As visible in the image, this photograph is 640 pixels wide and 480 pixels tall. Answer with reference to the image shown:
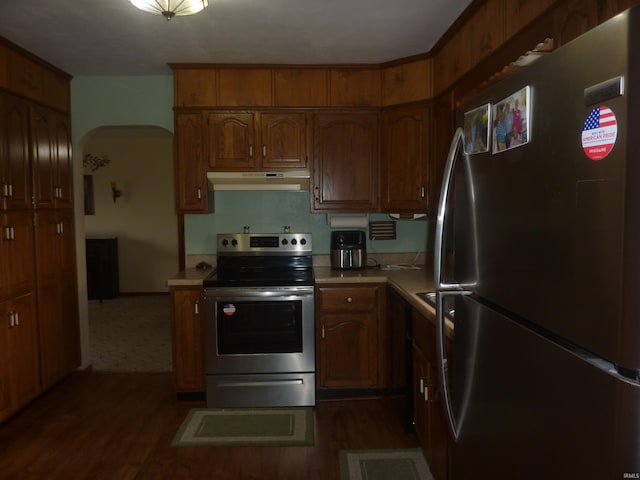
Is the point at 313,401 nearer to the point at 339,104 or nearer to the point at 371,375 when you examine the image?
the point at 371,375

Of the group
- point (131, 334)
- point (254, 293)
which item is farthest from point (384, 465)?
point (131, 334)

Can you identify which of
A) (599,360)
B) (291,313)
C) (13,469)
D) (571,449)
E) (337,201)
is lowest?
(13,469)

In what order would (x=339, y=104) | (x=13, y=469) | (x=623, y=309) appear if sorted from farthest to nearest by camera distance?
1. (x=339, y=104)
2. (x=13, y=469)
3. (x=623, y=309)

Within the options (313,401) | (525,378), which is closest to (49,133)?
(313,401)

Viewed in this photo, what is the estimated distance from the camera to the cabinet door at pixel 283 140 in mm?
3471

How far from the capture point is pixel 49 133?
3436 mm

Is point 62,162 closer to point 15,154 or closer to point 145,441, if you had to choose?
point 15,154

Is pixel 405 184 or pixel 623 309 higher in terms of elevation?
pixel 405 184

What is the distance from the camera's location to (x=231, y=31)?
2.78 meters

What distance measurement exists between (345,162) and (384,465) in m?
1.99

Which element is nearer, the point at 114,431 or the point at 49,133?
the point at 114,431

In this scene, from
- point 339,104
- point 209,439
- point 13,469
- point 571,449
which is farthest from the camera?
point 339,104

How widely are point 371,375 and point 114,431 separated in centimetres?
166

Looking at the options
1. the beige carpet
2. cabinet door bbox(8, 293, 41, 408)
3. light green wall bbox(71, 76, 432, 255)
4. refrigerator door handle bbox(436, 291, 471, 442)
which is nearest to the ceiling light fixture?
refrigerator door handle bbox(436, 291, 471, 442)
